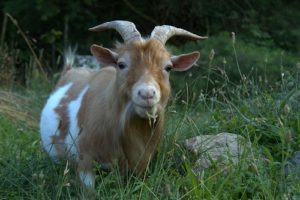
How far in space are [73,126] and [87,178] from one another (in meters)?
0.82

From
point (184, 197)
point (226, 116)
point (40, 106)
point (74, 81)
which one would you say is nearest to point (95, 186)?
point (184, 197)

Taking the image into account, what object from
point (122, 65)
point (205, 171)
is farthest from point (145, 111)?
point (205, 171)

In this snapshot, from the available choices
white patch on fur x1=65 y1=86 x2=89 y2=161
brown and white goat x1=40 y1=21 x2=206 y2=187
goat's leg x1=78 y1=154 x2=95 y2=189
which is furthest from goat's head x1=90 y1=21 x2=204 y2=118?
white patch on fur x1=65 y1=86 x2=89 y2=161

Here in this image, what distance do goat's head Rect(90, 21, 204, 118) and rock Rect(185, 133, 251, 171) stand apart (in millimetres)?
454

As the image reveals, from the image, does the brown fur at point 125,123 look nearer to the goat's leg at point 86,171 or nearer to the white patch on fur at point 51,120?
the goat's leg at point 86,171

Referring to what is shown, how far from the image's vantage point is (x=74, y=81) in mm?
6895

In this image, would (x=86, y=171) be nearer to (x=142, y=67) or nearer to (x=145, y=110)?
(x=145, y=110)

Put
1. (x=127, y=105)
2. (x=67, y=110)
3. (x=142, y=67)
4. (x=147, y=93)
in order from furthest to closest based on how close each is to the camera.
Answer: (x=67, y=110) < (x=127, y=105) < (x=142, y=67) < (x=147, y=93)

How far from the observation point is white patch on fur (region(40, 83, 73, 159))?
6387mm

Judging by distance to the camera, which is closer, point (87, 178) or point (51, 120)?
point (87, 178)

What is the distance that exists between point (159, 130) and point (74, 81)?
5.57 feet

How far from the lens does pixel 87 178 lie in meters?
5.30

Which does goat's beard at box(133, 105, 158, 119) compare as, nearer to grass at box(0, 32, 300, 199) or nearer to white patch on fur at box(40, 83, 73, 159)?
grass at box(0, 32, 300, 199)

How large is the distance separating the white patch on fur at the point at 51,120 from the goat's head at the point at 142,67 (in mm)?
1119
